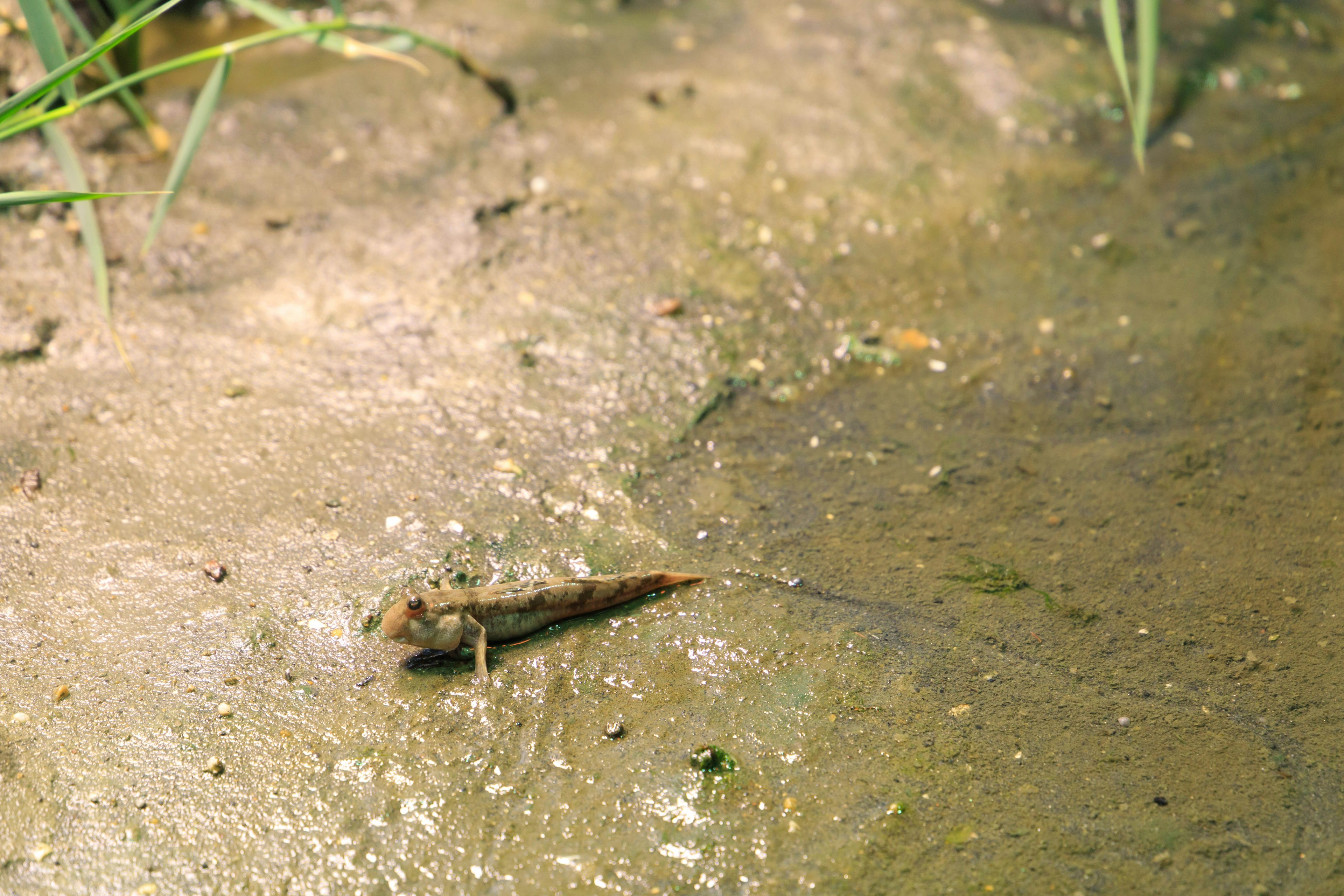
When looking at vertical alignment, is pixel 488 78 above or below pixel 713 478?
above

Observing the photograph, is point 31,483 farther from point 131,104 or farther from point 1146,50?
point 1146,50

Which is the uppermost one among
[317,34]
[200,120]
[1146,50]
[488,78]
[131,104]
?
[1146,50]

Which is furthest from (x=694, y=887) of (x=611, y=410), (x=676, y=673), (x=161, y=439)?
(x=161, y=439)

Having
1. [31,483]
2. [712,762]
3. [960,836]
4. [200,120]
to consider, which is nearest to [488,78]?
[200,120]

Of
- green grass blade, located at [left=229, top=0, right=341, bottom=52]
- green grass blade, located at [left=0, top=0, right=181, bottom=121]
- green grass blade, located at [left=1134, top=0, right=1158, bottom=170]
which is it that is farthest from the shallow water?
green grass blade, located at [left=1134, top=0, right=1158, bottom=170]

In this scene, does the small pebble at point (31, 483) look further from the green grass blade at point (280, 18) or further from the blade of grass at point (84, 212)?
the green grass blade at point (280, 18)

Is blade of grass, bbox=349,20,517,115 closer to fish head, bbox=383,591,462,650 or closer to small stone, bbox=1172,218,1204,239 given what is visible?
fish head, bbox=383,591,462,650

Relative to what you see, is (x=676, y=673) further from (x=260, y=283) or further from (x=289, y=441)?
(x=260, y=283)
